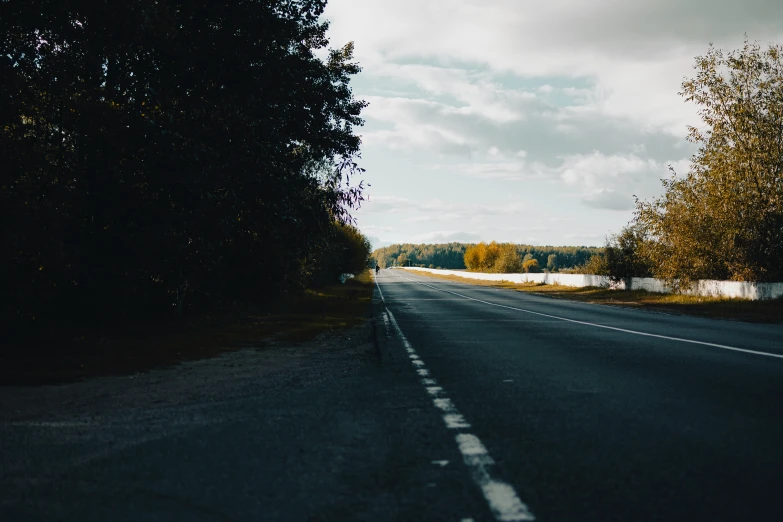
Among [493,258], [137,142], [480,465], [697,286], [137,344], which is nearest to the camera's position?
[480,465]

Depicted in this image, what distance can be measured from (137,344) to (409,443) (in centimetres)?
963

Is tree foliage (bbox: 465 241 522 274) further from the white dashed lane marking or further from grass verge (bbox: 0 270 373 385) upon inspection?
the white dashed lane marking

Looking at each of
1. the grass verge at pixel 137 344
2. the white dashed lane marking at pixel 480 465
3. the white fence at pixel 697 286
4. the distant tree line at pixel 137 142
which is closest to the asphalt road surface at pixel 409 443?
the white dashed lane marking at pixel 480 465

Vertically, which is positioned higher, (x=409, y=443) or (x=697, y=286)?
(x=697, y=286)

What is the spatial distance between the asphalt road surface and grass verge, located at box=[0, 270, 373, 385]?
121cm

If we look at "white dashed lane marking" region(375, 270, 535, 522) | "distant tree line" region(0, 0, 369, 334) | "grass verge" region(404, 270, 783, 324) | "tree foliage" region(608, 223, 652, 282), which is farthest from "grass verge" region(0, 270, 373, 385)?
"tree foliage" region(608, 223, 652, 282)

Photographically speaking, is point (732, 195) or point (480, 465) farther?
point (732, 195)

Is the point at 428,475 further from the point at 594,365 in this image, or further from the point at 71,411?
the point at 594,365

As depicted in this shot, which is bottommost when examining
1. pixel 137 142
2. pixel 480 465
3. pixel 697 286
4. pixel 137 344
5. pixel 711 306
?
pixel 137 344

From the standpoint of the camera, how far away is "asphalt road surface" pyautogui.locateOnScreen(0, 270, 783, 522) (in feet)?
11.5

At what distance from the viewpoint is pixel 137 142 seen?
1377 centimetres

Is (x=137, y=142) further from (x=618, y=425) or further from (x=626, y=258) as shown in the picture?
(x=626, y=258)

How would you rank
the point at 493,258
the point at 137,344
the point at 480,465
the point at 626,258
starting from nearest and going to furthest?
the point at 480,465
the point at 137,344
the point at 626,258
the point at 493,258

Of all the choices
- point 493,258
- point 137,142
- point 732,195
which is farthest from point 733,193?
point 493,258
